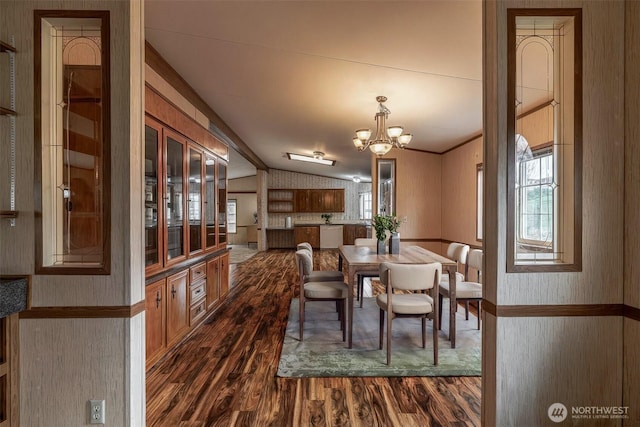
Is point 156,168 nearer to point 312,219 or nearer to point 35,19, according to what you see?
point 35,19

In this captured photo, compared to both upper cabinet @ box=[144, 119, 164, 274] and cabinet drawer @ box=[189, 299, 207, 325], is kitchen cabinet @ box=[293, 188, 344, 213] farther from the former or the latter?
upper cabinet @ box=[144, 119, 164, 274]

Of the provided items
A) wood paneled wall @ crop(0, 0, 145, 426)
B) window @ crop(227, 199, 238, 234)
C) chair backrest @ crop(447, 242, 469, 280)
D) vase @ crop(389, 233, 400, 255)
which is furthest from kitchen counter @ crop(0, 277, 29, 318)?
window @ crop(227, 199, 238, 234)

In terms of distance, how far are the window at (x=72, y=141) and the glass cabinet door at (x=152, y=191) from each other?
37.4 inches

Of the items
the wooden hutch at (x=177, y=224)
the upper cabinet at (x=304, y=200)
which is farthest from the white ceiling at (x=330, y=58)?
the upper cabinet at (x=304, y=200)

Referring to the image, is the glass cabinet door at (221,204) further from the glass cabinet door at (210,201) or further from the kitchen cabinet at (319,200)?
the kitchen cabinet at (319,200)

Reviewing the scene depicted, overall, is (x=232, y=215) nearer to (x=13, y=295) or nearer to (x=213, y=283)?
(x=213, y=283)

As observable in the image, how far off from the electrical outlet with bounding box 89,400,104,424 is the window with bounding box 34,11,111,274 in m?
0.64

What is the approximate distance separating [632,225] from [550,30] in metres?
1.06

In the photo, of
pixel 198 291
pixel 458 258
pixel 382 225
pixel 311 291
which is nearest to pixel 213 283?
pixel 198 291

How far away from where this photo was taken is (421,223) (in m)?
6.36

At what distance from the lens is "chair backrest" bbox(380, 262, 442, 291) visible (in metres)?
2.72

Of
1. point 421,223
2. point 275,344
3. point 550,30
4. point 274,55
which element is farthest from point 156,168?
point 421,223

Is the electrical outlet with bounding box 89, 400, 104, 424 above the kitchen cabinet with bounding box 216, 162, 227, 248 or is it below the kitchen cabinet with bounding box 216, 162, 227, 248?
below

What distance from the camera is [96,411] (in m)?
1.57
